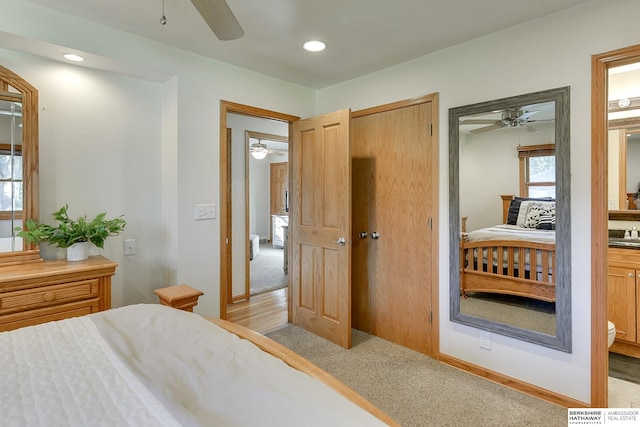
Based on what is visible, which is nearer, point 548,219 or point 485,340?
point 548,219

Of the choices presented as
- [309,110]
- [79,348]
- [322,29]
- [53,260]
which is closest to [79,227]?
[53,260]

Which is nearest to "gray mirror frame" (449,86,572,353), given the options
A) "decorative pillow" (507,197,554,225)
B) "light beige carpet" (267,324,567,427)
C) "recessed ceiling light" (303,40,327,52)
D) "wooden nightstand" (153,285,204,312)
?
"decorative pillow" (507,197,554,225)

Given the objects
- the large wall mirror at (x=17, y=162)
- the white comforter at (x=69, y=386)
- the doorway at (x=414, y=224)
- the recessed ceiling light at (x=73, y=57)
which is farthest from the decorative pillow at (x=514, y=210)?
the large wall mirror at (x=17, y=162)

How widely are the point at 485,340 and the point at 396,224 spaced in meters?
1.10

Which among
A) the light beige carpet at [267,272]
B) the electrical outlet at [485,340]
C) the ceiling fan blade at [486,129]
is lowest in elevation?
the light beige carpet at [267,272]

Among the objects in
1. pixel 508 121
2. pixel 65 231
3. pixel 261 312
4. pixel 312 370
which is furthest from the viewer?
pixel 261 312

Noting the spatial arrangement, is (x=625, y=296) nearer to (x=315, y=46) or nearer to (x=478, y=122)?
(x=478, y=122)

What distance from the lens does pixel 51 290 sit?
6.35 feet

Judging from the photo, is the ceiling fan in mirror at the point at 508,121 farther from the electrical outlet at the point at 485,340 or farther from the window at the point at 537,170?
the electrical outlet at the point at 485,340

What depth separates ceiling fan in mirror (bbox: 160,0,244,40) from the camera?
1.29 meters

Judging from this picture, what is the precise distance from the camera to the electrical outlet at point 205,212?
267cm

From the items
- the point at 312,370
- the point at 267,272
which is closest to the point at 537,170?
the point at 312,370

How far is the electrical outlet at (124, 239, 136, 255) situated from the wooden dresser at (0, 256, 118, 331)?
0.42 m

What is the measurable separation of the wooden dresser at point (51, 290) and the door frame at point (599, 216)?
9.60 feet
